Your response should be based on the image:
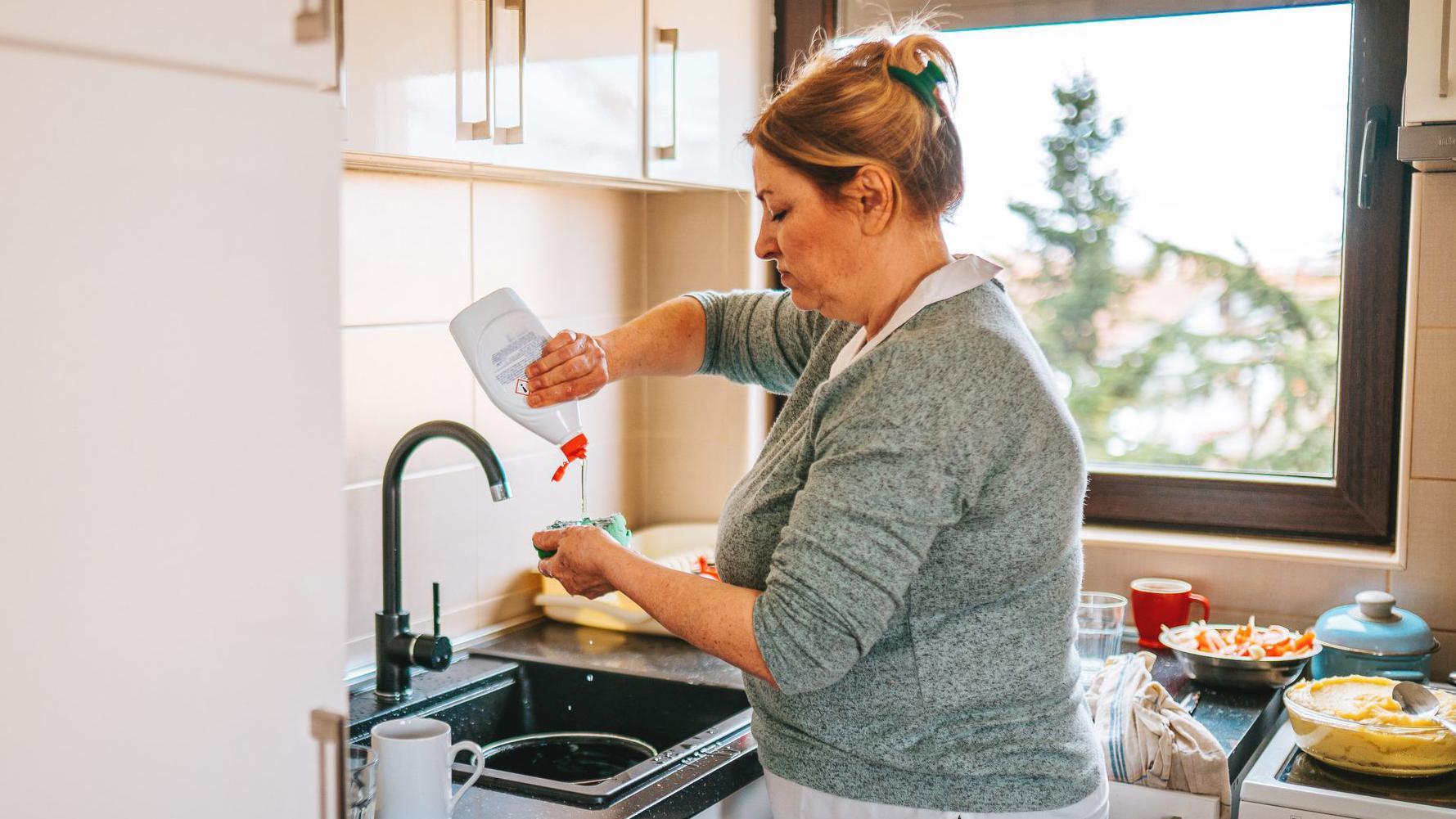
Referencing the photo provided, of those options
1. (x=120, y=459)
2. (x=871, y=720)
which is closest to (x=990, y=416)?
(x=871, y=720)

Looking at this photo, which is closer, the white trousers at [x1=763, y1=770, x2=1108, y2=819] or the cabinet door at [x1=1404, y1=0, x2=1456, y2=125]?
the white trousers at [x1=763, y1=770, x2=1108, y2=819]

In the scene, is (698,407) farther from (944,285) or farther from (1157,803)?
(944,285)

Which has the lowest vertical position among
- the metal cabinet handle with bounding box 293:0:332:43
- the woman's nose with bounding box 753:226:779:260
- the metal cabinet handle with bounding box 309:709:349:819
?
the metal cabinet handle with bounding box 309:709:349:819

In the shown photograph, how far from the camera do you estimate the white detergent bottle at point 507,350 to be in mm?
1542

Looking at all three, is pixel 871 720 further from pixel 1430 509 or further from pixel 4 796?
pixel 1430 509

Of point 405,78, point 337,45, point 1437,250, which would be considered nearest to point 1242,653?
point 1437,250

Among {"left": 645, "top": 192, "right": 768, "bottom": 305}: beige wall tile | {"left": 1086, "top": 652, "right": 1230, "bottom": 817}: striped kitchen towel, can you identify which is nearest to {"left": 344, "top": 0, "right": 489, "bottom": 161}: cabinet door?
{"left": 645, "top": 192, "right": 768, "bottom": 305}: beige wall tile

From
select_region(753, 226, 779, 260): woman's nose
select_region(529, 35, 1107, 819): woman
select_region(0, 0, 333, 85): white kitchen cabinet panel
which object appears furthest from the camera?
select_region(753, 226, 779, 260): woman's nose

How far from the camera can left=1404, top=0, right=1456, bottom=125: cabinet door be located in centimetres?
170

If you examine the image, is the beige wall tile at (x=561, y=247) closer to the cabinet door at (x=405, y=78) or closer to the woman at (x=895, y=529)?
the cabinet door at (x=405, y=78)

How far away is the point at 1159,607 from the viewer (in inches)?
83.8

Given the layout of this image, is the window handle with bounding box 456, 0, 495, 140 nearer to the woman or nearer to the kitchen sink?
the woman

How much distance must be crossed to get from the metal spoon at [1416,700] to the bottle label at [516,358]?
1.14 meters

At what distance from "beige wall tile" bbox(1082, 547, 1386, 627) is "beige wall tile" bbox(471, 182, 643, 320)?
0.93m
